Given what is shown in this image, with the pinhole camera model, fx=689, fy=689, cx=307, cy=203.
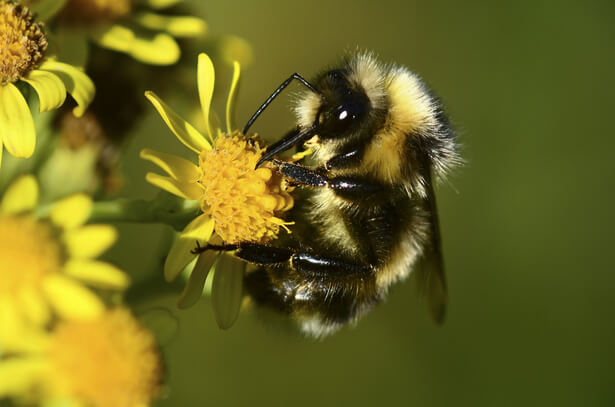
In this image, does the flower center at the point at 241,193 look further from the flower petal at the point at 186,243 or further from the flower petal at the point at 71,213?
the flower petal at the point at 71,213

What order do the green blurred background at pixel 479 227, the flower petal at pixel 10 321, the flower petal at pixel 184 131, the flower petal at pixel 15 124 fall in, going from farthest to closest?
the green blurred background at pixel 479 227, the flower petal at pixel 184 131, the flower petal at pixel 15 124, the flower petal at pixel 10 321

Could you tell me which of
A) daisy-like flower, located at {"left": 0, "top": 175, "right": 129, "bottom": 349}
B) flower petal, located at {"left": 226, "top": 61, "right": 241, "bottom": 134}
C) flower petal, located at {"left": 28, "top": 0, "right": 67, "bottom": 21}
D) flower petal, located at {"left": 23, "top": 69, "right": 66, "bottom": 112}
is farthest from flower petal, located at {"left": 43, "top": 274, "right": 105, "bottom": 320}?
flower petal, located at {"left": 28, "top": 0, "right": 67, "bottom": 21}

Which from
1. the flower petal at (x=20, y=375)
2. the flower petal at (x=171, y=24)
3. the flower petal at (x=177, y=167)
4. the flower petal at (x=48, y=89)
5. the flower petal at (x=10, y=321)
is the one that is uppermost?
the flower petal at (x=171, y=24)

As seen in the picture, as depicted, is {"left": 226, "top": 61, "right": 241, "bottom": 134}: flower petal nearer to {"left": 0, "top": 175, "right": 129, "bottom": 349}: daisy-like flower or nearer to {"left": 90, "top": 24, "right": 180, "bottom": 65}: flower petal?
{"left": 90, "top": 24, "right": 180, "bottom": 65}: flower petal

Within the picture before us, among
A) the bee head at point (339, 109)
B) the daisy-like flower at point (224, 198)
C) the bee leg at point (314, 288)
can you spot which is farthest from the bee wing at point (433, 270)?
the daisy-like flower at point (224, 198)

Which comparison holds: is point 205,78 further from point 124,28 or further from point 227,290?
point 227,290

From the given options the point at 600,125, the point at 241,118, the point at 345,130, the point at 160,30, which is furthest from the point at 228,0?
the point at 345,130
